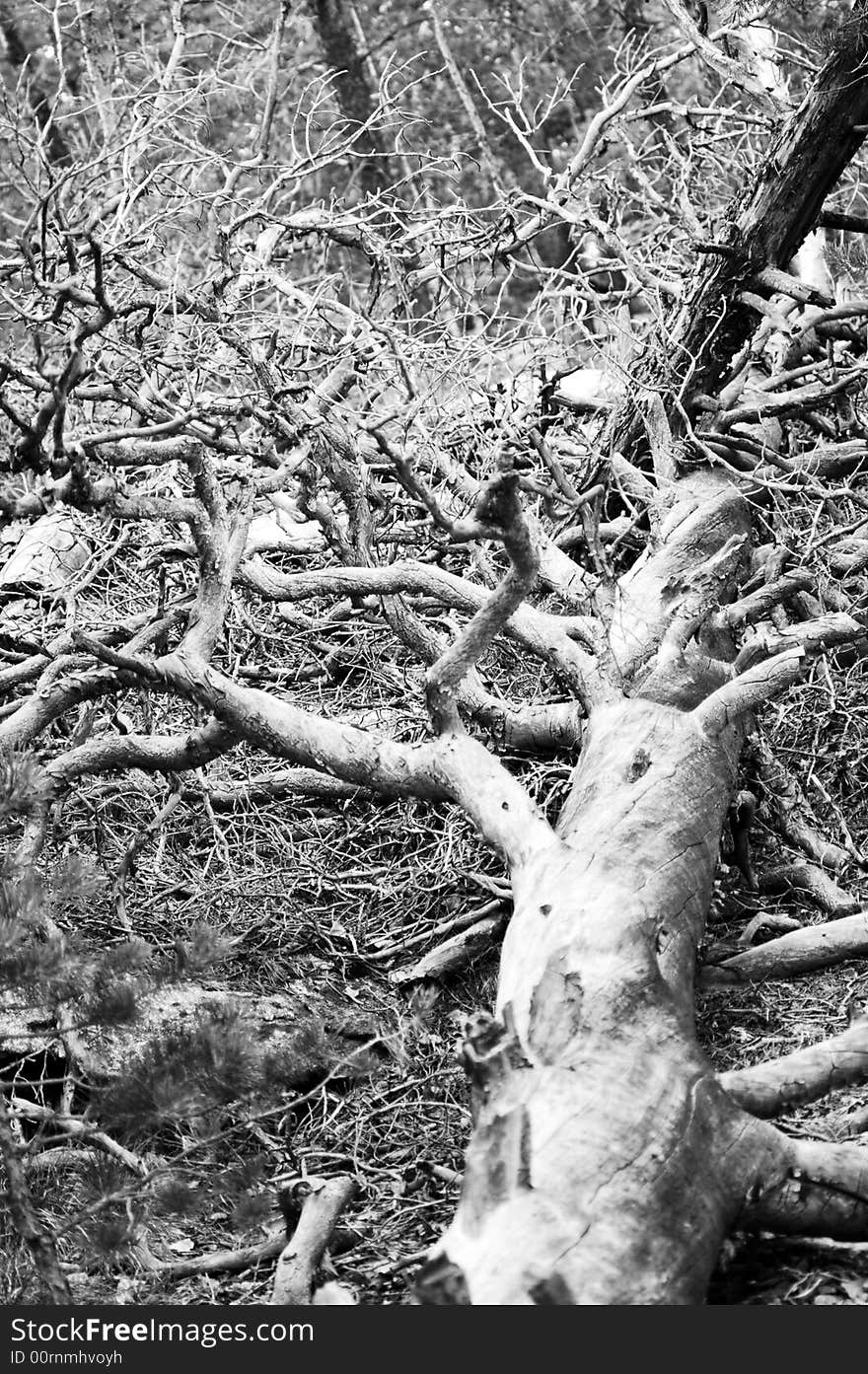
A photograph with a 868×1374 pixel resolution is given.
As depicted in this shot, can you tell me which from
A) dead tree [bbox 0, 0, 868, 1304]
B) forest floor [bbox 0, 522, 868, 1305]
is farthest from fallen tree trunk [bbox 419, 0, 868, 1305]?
forest floor [bbox 0, 522, 868, 1305]

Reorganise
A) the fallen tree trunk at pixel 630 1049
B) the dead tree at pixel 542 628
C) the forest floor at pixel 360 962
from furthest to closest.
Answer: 1. the forest floor at pixel 360 962
2. the dead tree at pixel 542 628
3. the fallen tree trunk at pixel 630 1049

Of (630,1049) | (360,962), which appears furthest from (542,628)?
(630,1049)

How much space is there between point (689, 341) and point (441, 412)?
1.05 metres

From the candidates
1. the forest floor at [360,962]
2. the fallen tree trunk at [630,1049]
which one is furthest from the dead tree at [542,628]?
the forest floor at [360,962]

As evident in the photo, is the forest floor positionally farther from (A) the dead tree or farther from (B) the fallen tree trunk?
(B) the fallen tree trunk

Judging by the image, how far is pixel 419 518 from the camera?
6.28m

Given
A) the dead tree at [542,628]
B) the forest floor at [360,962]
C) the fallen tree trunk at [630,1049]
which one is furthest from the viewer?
the forest floor at [360,962]

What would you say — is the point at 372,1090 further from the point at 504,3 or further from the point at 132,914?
the point at 504,3

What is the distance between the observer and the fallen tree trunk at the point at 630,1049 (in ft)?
7.84

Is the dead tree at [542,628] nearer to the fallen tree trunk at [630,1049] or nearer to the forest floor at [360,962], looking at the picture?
the fallen tree trunk at [630,1049]

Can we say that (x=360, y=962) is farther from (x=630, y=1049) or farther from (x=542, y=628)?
(x=630, y=1049)

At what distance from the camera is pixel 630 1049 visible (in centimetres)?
280

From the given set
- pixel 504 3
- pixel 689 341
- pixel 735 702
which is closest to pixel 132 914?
pixel 735 702

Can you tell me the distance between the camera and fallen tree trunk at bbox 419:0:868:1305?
239 cm
